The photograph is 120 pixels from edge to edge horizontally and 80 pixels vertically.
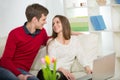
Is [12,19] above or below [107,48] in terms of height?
above

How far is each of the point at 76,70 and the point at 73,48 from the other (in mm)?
282

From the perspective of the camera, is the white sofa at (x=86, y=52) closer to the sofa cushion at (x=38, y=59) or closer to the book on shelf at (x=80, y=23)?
the sofa cushion at (x=38, y=59)

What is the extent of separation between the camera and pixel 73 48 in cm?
308

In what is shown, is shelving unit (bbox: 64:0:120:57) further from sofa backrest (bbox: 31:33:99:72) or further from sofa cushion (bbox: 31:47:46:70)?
sofa cushion (bbox: 31:47:46:70)

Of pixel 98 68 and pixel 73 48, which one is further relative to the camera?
pixel 73 48

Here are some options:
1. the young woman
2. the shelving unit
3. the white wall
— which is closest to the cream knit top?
the young woman

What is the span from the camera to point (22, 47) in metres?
3.03

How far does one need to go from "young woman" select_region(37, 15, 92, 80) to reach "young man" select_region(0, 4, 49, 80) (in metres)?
0.15

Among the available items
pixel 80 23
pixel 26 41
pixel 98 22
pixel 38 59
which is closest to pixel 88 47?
pixel 38 59

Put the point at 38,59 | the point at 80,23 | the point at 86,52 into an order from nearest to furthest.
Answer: the point at 86,52 → the point at 38,59 → the point at 80,23

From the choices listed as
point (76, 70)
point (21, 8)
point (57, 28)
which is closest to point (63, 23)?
point (57, 28)

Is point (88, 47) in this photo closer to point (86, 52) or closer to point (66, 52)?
point (86, 52)

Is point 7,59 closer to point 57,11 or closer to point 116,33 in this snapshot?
point 116,33

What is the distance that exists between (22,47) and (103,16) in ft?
6.22
